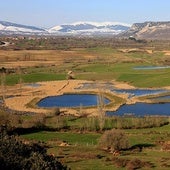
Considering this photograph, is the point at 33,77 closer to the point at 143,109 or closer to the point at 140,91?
the point at 140,91

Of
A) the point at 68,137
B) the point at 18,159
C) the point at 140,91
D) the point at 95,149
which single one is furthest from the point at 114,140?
the point at 140,91

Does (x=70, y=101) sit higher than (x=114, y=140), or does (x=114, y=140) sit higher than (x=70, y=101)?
(x=114, y=140)

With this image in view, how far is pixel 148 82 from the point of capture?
8112 centimetres

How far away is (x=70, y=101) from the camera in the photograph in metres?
66.6

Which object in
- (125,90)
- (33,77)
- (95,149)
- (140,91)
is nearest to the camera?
A: (95,149)

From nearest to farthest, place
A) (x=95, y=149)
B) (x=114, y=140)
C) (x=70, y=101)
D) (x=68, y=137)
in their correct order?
(x=95, y=149) < (x=114, y=140) < (x=68, y=137) < (x=70, y=101)

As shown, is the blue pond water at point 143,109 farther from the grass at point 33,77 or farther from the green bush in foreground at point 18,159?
the green bush in foreground at point 18,159

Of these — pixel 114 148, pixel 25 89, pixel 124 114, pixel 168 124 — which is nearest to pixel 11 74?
pixel 25 89

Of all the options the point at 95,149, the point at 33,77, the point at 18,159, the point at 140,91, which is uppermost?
the point at 18,159

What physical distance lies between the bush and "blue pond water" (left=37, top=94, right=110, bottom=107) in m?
27.2

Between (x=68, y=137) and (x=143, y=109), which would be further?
(x=143, y=109)

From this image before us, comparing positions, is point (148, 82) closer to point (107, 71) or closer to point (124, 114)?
point (107, 71)

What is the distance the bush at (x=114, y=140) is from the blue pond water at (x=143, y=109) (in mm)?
19804

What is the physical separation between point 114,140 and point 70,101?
31498 millimetres
